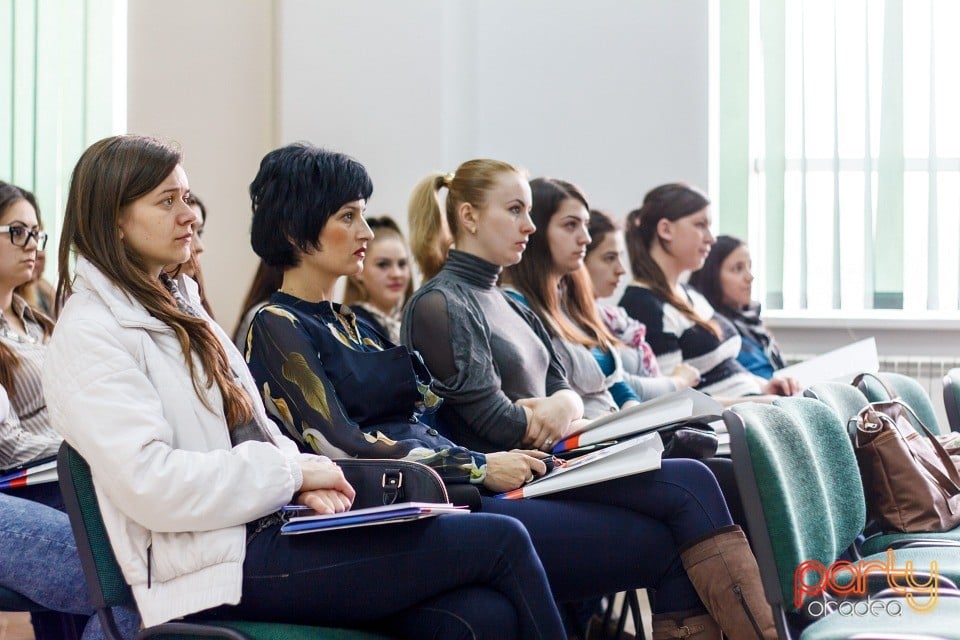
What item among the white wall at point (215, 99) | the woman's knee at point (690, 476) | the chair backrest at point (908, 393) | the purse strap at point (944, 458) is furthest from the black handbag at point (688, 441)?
the white wall at point (215, 99)

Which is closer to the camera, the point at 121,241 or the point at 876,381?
the point at 121,241

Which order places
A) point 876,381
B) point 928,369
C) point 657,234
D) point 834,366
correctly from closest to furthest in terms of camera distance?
point 876,381
point 834,366
point 657,234
point 928,369

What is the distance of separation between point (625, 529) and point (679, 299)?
180 cm

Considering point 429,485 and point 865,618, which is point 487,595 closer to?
point 429,485

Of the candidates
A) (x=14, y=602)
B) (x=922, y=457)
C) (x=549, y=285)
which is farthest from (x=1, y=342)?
(x=922, y=457)

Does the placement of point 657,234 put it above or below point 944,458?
above

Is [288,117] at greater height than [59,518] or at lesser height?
greater

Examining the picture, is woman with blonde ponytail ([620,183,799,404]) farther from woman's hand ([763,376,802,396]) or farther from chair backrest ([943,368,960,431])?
chair backrest ([943,368,960,431])

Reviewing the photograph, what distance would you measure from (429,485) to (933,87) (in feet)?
13.2

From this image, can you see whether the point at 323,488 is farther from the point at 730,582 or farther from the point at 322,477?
the point at 730,582

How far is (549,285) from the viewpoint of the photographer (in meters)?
2.93

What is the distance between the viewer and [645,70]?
16.0ft

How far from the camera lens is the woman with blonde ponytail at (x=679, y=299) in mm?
3574

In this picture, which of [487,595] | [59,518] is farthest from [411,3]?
[487,595]
